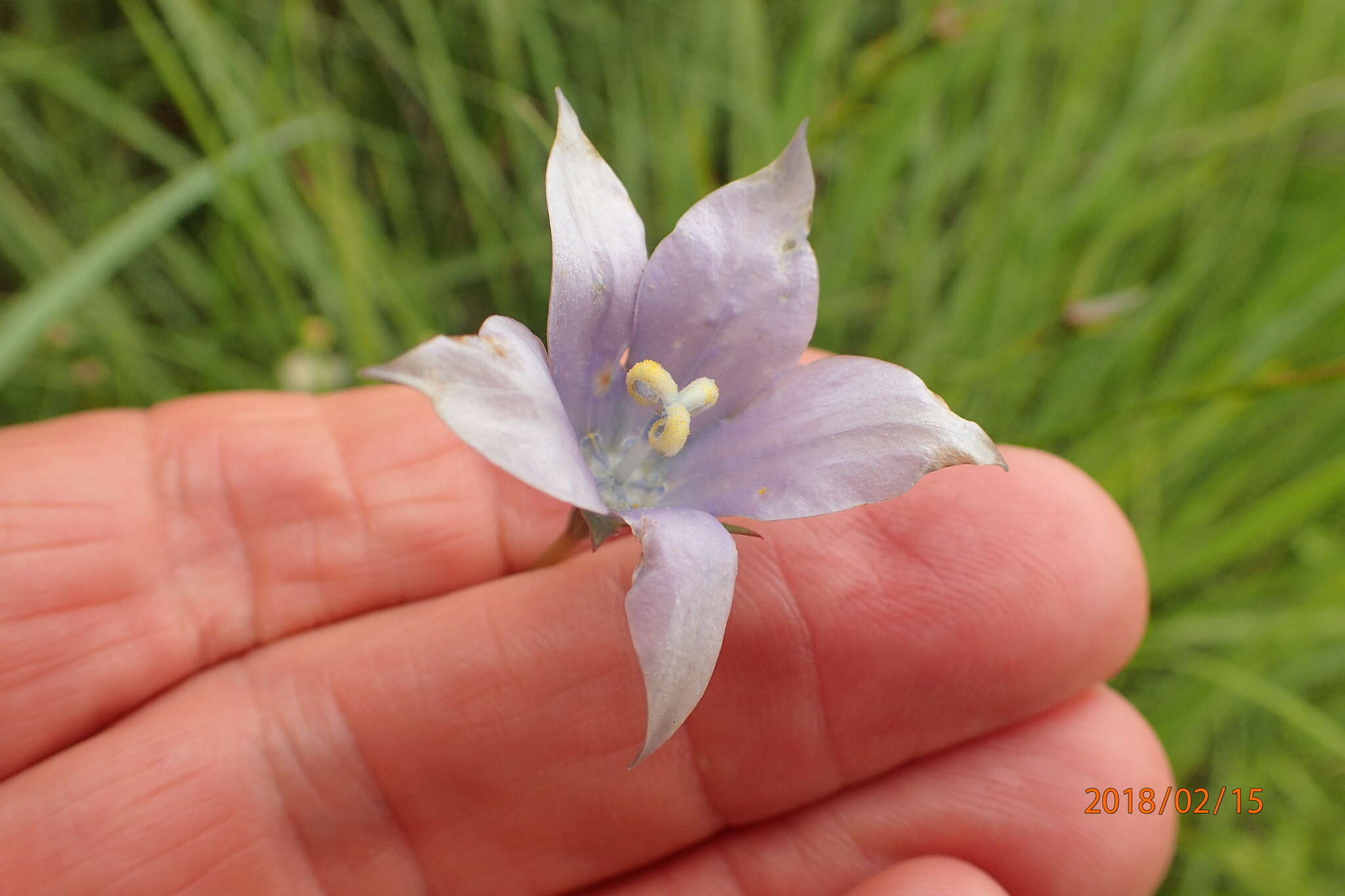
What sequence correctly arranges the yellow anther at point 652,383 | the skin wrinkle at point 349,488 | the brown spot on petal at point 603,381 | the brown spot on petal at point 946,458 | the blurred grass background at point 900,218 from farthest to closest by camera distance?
the blurred grass background at point 900,218
the skin wrinkle at point 349,488
the brown spot on petal at point 603,381
the yellow anther at point 652,383
the brown spot on petal at point 946,458

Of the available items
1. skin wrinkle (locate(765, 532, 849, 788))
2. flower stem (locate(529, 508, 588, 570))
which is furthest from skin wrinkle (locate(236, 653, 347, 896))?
skin wrinkle (locate(765, 532, 849, 788))

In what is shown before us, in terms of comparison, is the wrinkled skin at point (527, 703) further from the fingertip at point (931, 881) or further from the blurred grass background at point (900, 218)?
the blurred grass background at point (900, 218)

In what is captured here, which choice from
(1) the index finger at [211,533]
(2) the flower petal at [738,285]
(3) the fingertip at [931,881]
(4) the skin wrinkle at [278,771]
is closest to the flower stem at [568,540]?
(2) the flower petal at [738,285]

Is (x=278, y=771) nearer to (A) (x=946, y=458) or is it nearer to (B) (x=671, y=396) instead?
(B) (x=671, y=396)

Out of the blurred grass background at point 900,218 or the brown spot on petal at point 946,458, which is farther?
the blurred grass background at point 900,218

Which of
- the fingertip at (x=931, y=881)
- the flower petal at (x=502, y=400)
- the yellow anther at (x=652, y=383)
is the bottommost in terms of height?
the fingertip at (x=931, y=881)

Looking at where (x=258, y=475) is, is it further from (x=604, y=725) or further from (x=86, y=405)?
(x=86, y=405)

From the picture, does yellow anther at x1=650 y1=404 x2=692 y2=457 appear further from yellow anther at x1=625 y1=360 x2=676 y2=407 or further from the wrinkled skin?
the wrinkled skin

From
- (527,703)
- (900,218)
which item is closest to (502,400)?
(527,703)

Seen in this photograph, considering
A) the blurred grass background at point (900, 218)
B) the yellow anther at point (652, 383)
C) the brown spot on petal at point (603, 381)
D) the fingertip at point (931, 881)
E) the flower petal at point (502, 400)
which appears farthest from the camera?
the blurred grass background at point (900, 218)
